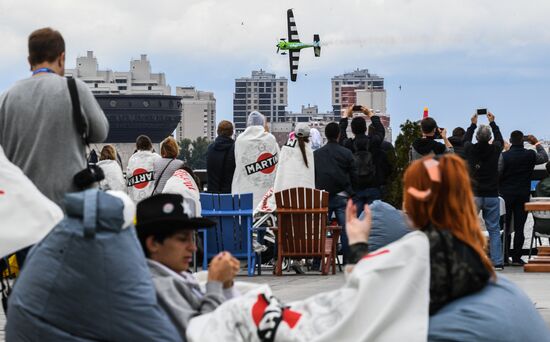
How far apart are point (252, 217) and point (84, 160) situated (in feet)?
30.4

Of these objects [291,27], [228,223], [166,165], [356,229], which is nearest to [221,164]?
[228,223]

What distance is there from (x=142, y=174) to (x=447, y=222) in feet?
39.7

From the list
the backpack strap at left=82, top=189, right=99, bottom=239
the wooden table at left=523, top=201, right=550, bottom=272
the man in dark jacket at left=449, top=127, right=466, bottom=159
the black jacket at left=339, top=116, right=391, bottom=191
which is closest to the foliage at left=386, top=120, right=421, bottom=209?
the man in dark jacket at left=449, top=127, right=466, bottom=159

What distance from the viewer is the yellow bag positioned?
25.3ft

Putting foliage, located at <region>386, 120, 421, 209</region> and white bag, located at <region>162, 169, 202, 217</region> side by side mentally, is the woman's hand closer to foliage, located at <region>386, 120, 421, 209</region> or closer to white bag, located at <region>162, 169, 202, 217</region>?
white bag, located at <region>162, 169, 202, 217</region>

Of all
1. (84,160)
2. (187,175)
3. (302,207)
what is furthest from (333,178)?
(84,160)

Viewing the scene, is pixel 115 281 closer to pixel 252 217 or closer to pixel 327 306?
pixel 327 306

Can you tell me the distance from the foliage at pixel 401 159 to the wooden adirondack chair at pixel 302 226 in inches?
126

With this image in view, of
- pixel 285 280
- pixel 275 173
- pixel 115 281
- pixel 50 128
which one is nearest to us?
pixel 115 281

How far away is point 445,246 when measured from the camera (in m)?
5.88

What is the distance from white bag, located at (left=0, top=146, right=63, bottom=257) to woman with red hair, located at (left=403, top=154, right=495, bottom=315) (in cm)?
201

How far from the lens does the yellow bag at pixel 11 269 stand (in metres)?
7.70

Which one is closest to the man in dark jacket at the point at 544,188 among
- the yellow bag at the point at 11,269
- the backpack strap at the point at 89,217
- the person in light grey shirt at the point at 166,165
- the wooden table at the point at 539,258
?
the wooden table at the point at 539,258

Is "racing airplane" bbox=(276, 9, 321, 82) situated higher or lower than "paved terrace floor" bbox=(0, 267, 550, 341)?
higher
